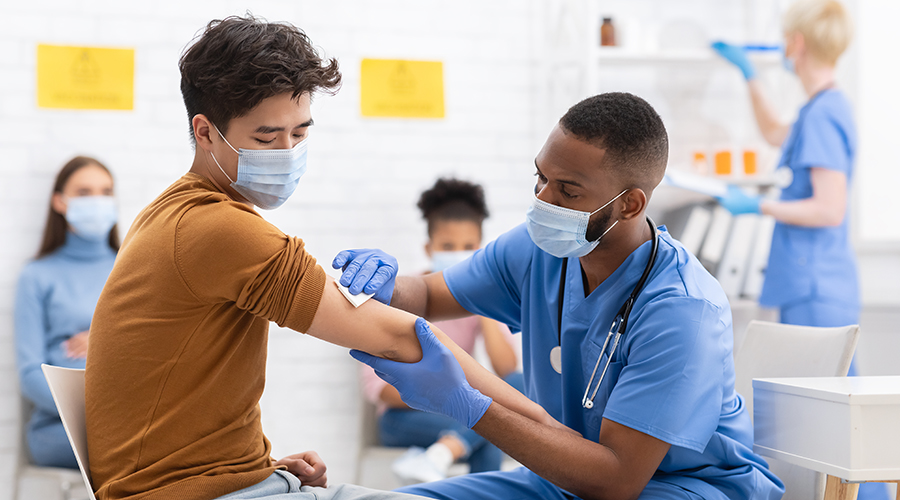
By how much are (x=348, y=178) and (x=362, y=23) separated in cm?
64

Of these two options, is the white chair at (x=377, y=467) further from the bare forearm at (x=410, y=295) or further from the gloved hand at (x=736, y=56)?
the gloved hand at (x=736, y=56)

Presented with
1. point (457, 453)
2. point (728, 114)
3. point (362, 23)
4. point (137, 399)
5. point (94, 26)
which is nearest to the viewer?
point (137, 399)

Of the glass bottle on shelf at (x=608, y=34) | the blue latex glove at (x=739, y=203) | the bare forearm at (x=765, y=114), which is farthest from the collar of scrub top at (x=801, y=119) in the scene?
the glass bottle on shelf at (x=608, y=34)

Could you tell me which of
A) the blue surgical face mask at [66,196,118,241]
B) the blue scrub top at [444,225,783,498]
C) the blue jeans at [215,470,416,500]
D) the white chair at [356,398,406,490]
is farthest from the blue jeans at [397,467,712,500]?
the blue surgical face mask at [66,196,118,241]

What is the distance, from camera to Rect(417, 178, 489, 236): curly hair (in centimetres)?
282

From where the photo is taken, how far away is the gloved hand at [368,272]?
51.9 inches

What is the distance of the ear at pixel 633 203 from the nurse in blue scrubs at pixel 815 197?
135cm

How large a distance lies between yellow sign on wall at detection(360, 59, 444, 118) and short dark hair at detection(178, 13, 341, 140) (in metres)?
1.72

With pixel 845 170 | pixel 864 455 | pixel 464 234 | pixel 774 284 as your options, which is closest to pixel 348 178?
pixel 464 234

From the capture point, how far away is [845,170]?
100 inches

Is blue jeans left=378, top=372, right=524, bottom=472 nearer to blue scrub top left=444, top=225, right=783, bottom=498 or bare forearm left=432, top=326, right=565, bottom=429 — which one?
blue scrub top left=444, top=225, right=783, bottom=498

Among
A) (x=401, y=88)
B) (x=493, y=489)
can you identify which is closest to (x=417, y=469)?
(x=493, y=489)

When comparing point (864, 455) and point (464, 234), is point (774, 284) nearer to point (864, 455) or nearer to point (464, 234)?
point (464, 234)

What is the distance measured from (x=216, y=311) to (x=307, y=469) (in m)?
0.42
